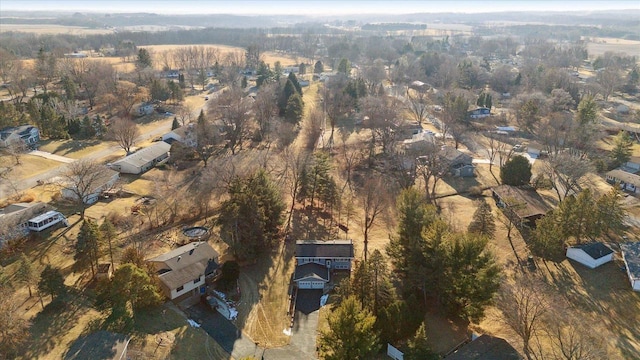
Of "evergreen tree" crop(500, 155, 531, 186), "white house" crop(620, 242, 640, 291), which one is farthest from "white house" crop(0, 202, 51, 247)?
"white house" crop(620, 242, 640, 291)

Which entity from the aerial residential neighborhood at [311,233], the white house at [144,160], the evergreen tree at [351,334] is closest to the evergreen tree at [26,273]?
the aerial residential neighborhood at [311,233]

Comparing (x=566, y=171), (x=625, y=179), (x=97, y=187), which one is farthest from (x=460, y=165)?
(x=97, y=187)

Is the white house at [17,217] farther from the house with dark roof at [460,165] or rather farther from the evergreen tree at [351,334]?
the house with dark roof at [460,165]

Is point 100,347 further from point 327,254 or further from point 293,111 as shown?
point 293,111

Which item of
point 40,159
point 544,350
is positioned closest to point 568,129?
point 544,350

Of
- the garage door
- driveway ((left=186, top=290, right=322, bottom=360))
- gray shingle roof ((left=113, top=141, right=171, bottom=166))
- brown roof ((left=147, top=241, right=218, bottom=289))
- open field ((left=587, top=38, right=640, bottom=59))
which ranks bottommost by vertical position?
driveway ((left=186, top=290, right=322, bottom=360))

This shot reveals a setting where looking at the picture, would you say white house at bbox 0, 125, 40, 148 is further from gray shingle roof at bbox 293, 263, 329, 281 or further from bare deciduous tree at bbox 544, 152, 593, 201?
bare deciduous tree at bbox 544, 152, 593, 201
